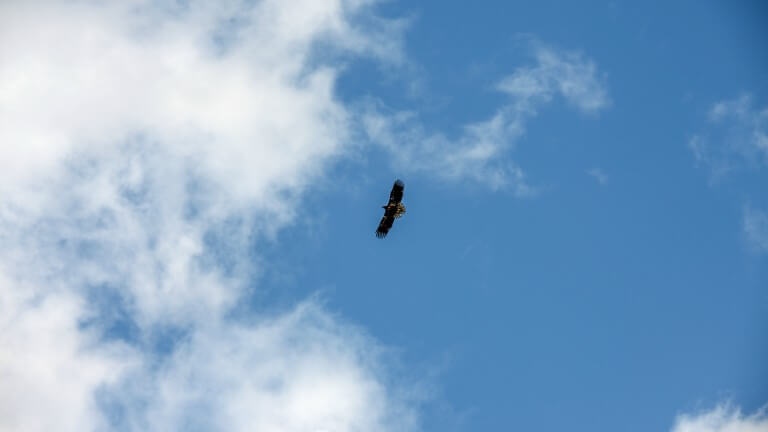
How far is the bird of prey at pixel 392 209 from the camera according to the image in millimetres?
105312

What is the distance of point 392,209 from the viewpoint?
107 metres

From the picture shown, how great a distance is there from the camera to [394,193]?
106 metres

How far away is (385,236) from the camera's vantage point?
108938 mm

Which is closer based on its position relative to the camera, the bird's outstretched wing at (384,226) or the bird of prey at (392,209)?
the bird of prey at (392,209)

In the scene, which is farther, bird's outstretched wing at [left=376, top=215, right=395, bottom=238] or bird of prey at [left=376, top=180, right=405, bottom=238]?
bird's outstretched wing at [left=376, top=215, right=395, bottom=238]

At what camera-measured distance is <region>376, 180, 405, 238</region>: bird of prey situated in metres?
105

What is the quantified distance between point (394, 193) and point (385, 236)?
5.27m
